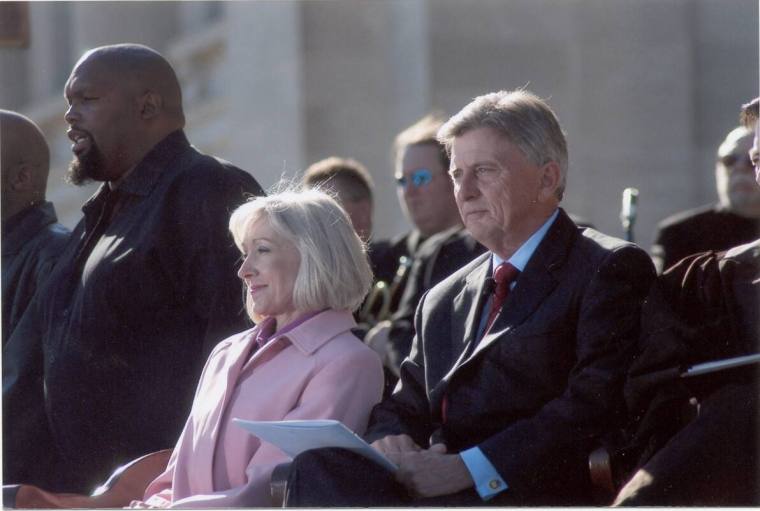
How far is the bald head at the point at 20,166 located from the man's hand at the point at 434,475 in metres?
2.69

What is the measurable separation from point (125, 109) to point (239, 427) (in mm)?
1594

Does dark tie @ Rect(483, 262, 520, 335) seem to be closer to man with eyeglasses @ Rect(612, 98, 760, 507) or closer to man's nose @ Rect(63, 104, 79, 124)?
man with eyeglasses @ Rect(612, 98, 760, 507)

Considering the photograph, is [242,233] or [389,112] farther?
[389,112]

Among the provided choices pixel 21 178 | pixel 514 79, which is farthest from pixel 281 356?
pixel 514 79

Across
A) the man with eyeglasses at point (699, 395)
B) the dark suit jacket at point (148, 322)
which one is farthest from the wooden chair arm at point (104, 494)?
the man with eyeglasses at point (699, 395)

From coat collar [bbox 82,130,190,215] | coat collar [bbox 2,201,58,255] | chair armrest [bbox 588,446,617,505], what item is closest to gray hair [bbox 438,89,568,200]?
chair armrest [bbox 588,446,617,505]

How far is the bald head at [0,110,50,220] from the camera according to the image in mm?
7004

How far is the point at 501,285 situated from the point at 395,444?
0.59m

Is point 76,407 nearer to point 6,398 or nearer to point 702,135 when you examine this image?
point 6,398

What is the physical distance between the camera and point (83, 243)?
6379 mm

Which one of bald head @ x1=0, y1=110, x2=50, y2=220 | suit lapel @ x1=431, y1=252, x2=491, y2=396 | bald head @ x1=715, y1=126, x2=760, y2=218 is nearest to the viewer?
A: suit lapel @ x1=431, y1=252, x2=491, y2=396

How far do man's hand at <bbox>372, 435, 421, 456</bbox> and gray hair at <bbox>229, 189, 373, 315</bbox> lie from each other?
1.69 ft

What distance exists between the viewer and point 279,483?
4875mm

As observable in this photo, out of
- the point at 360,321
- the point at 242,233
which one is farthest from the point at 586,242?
the point at 360,321
